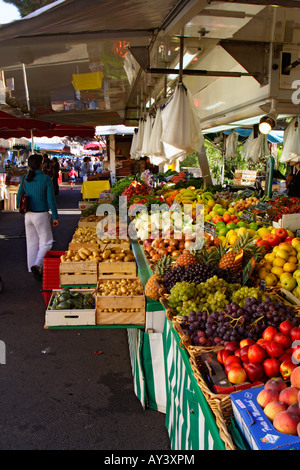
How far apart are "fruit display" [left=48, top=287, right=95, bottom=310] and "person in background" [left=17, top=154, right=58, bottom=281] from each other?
300cm

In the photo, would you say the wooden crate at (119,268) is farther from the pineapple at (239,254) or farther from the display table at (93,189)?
the display table at (93,189)

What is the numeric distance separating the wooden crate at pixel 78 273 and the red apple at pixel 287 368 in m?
2.54

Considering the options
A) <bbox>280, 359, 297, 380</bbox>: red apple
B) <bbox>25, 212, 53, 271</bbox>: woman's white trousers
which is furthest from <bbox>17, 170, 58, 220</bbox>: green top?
<bbox>280, 359, 297, 380</bbox>: red apple

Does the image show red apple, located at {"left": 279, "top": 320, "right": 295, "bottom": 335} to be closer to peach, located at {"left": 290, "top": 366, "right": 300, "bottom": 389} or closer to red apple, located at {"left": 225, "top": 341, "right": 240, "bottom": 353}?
red apple, located at {"left": 225, "top": 341, "right": 240, "bottom": 353}

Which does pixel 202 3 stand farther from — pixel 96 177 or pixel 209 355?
pixel 96 177

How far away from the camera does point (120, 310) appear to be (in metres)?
3.10

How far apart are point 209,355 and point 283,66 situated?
3.78 m

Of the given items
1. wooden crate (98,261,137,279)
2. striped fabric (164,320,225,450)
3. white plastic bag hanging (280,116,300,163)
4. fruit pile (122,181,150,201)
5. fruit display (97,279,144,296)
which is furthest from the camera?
fruit pile (122,181,150,201)

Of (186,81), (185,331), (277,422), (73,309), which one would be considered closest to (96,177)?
(186,81)

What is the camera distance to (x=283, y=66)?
14.4 ft

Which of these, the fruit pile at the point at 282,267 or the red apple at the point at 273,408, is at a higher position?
the fruit pile at the point at 282,267

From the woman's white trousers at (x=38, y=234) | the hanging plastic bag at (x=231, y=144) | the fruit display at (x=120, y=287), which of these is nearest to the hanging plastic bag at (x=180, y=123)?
the fruit display at (x=120, y=287)

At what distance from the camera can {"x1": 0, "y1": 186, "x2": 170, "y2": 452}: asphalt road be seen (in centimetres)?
277

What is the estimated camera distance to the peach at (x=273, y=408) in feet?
4.67
